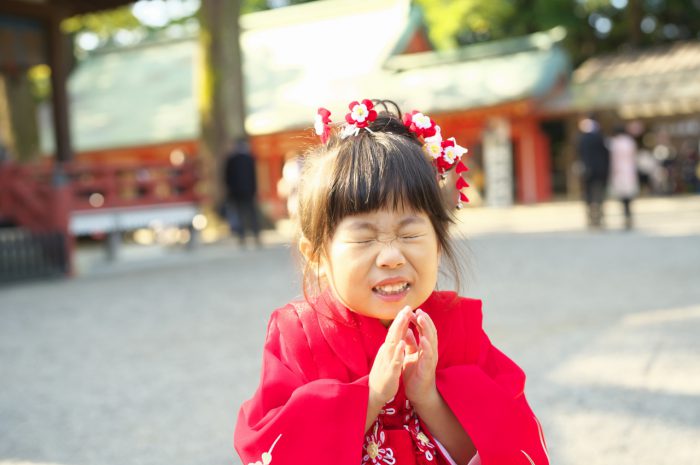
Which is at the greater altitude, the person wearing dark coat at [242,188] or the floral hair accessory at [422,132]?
the floral hair accessory at [422,132]

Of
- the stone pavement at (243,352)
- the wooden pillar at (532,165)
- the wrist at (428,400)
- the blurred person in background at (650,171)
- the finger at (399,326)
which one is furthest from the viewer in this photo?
the wooden pillar at (532,165)

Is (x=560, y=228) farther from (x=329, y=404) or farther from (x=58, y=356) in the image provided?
(x=329, y=404)

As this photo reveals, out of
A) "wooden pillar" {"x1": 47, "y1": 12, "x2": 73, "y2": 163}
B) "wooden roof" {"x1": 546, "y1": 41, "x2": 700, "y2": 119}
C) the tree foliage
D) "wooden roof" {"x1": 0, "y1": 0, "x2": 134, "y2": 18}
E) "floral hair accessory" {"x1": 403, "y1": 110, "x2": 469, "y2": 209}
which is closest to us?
"floral hair accessory" {"x1": 403, "y1": 110, "x2": 469, "y2": 209}

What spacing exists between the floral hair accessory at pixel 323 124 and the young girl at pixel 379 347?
54 mm

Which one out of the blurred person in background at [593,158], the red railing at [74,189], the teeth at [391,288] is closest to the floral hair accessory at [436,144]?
the teeth at [391,288]

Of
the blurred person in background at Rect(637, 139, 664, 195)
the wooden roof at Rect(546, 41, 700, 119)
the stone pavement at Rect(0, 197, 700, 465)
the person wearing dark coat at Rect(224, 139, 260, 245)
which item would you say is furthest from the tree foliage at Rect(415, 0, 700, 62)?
the stone pavement at Rect(0, 197, 700, 465)

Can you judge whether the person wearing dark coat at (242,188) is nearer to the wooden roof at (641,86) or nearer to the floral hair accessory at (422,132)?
the wooden roof at (641,86)

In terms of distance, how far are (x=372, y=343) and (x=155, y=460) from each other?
1.77 metres

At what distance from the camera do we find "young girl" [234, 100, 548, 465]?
1534 mm

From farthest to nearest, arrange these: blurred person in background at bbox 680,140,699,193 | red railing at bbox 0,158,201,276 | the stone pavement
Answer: blurred person in background at bbox 680,140,699,193 < red railing at bbox 0,158,201,276 < the stone pavement

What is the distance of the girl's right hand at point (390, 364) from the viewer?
1.50m

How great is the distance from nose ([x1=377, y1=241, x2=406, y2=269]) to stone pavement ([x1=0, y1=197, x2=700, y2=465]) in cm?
22

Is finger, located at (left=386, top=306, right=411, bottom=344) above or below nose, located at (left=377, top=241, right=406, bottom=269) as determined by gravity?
below

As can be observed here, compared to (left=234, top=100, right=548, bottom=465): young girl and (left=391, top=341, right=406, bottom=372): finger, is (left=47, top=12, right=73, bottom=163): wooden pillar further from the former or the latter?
(left=391, top=341, right=406, bottom=372): finger
